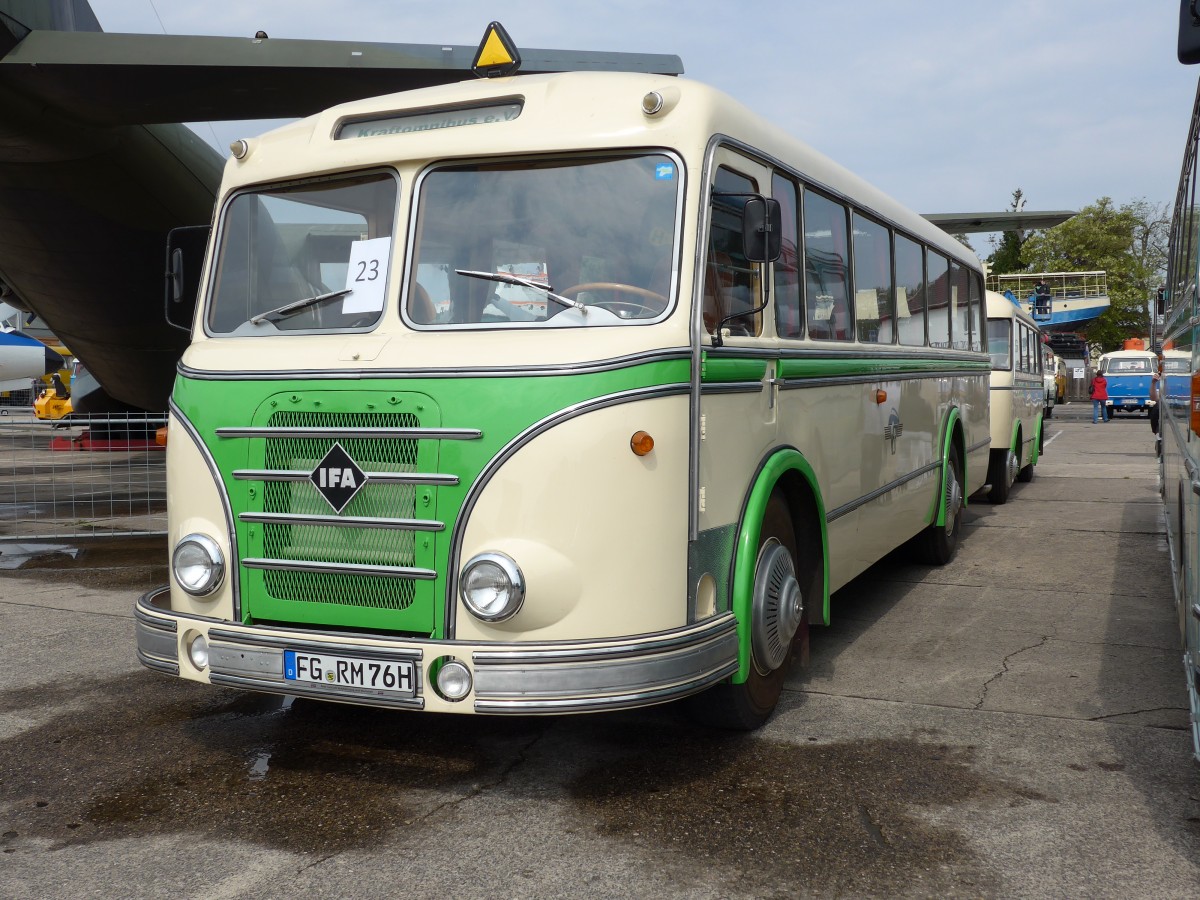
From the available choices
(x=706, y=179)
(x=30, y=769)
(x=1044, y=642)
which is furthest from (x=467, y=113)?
(x=1044, y=642)

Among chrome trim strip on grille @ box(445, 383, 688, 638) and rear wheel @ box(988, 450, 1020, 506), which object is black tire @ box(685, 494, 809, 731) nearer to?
chrome trim strip on grille @ box(445, 383, 688, 638)

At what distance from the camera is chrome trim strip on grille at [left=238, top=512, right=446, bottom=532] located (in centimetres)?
411

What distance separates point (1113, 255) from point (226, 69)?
64.9 metres

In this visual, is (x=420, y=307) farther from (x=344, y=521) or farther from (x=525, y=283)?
(x=344, y=521)

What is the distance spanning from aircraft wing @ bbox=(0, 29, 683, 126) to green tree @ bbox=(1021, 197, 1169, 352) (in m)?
60.5

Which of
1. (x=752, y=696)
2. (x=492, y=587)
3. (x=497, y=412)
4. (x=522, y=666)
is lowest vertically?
(x=752, y=696)

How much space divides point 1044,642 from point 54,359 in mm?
28684

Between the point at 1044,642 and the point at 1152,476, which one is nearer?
the point at 1044,642

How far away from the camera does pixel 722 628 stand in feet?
14.2

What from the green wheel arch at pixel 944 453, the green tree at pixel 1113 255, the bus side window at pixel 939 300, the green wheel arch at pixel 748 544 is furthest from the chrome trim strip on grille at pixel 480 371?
the green tree at pixel 1113 255

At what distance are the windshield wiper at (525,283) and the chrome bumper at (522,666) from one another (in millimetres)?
1228

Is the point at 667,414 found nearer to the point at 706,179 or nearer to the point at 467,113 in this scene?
the point at 706,179

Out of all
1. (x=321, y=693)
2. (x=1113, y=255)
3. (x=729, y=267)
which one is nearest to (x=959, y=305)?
(x=729, y=267)

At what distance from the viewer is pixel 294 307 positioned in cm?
477
